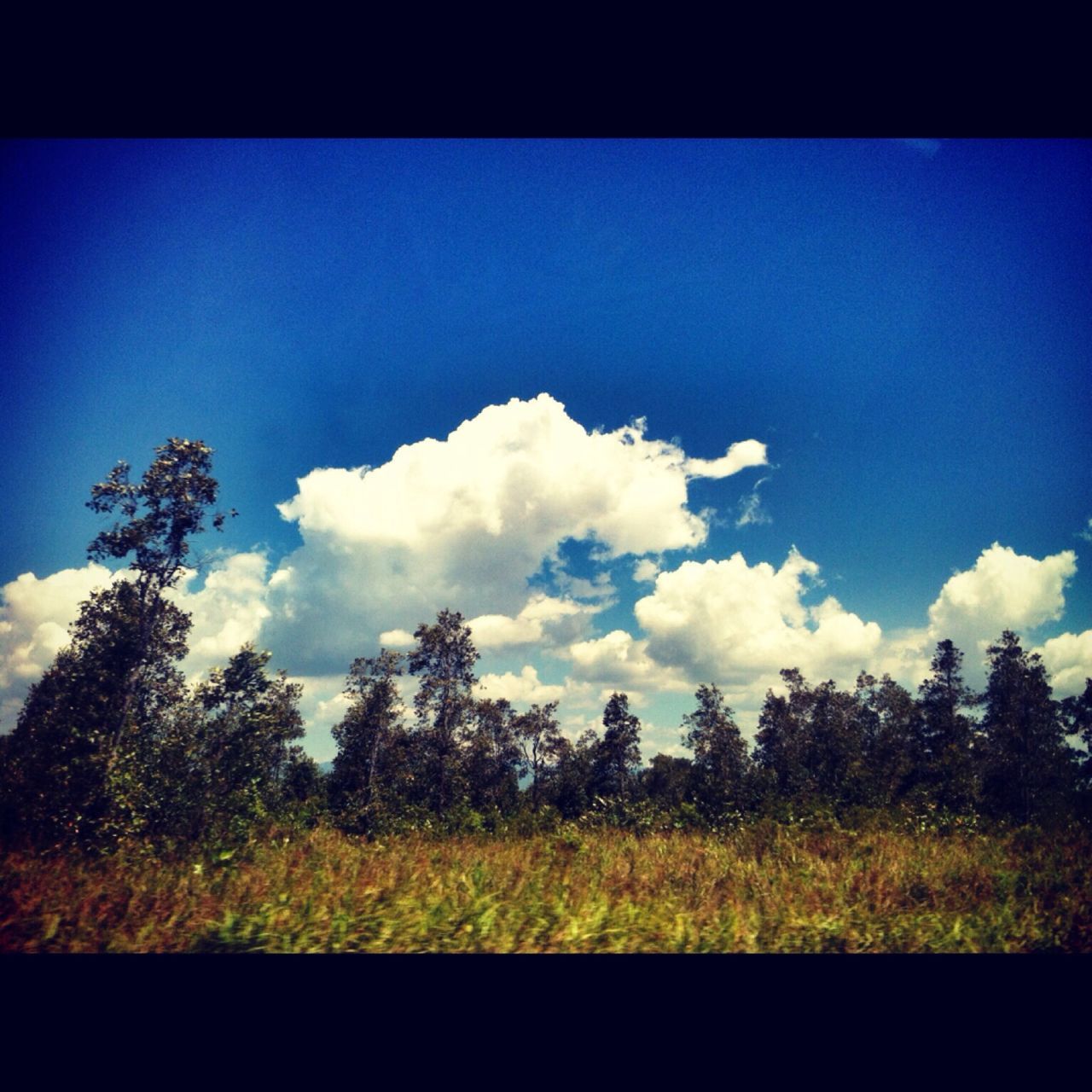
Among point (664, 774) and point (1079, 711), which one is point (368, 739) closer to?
point (664, 774)

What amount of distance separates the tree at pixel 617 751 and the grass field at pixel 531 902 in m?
30.3

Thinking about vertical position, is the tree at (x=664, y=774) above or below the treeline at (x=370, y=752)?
below

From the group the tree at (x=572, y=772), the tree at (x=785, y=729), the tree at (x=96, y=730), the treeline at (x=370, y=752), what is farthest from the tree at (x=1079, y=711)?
the tree at (x=96, y=730)

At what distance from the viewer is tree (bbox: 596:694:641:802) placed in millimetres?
36250

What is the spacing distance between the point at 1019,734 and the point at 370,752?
37335 millimetres

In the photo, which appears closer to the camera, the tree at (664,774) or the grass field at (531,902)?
the grass field at (531,902)

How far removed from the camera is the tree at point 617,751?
3625 cm

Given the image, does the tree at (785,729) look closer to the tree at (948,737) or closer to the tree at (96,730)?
the tree at (948,737)

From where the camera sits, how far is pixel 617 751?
3688 cm

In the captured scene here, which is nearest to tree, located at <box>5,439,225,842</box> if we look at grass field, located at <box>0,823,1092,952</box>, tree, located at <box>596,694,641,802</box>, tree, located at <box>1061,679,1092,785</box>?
grass field, located at <box>0,823,1092,952</box>

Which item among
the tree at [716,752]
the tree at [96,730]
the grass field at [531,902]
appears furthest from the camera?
the tree at [716,752]

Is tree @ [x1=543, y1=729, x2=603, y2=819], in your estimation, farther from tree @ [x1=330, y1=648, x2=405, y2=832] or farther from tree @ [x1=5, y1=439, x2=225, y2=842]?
tree @ [x1=5, y1=439, x2=225, y2=842]

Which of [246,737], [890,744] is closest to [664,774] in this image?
[890,744]
